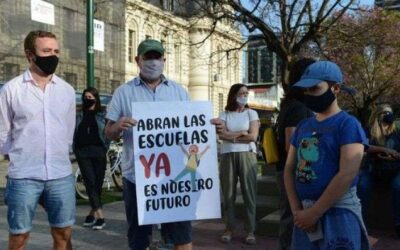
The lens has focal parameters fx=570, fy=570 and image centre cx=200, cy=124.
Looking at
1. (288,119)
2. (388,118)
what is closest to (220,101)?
(388,118)

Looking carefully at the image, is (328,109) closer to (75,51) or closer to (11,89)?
(11,89)

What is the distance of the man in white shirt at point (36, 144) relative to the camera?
426cm

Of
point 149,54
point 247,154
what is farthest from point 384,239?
point 149,54

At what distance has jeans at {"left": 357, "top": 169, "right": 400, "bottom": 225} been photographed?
710cm

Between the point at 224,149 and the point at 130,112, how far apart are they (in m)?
2.72

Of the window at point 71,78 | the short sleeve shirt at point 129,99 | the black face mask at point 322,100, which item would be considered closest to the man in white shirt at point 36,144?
the short sleeve shirt at point 129,99

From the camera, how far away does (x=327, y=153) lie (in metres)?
3.30

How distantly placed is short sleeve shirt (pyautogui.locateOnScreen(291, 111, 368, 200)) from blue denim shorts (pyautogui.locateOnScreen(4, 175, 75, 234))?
192 cm

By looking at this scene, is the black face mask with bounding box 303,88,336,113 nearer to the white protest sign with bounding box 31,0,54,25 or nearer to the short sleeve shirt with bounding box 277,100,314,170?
the short sleeve shirt with bounding box 277,100,314,170

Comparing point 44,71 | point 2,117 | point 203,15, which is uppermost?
point 203,15

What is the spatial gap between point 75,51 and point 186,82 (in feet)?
89.1

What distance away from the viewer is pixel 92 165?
25.5ft

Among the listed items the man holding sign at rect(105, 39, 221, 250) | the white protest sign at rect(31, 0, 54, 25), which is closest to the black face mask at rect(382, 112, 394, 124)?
the man holding sign at rect(105, 39, 221, 250)

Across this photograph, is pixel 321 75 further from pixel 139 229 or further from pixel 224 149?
pixel 224 149
